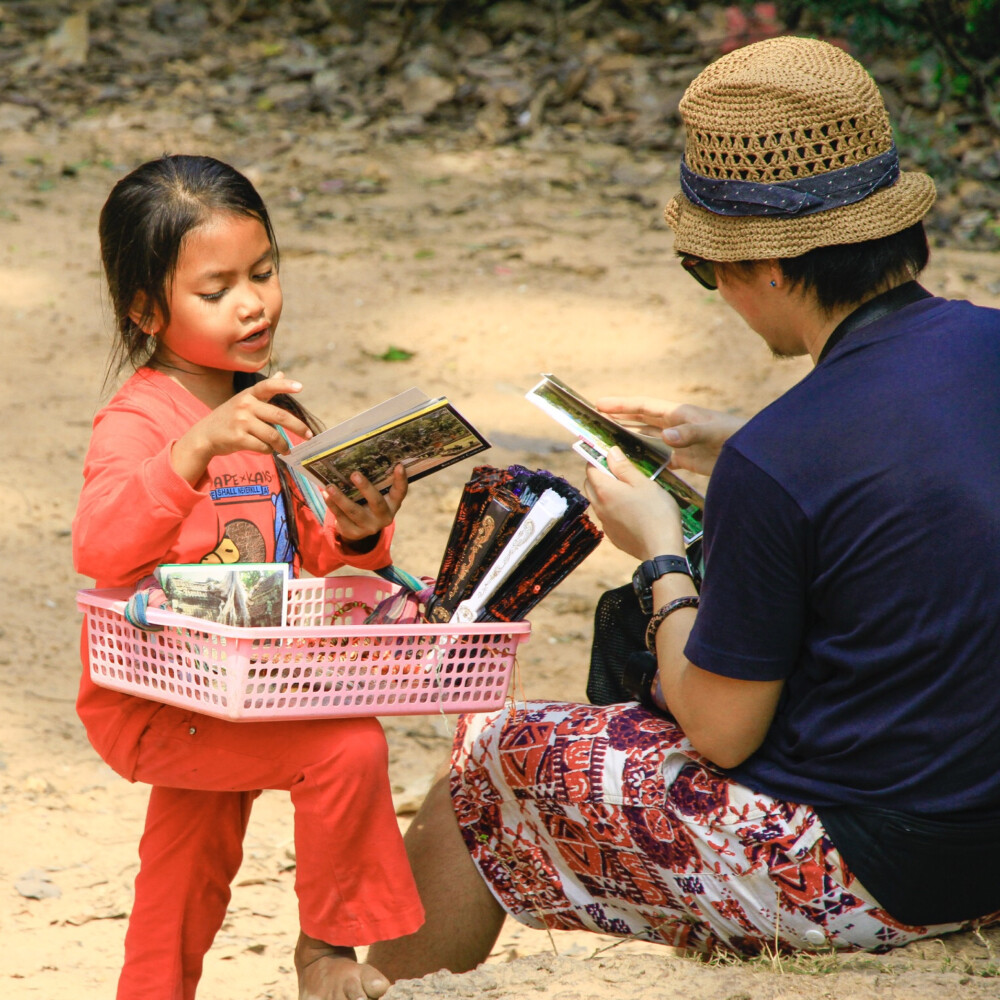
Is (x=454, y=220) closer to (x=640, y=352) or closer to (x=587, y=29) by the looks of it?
(x=640, y=352)

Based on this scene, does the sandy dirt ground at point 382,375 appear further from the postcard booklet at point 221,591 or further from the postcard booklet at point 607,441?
the postcard booklet at point 607,441

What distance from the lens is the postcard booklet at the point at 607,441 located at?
8.46ft

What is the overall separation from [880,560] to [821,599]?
13 centimetres

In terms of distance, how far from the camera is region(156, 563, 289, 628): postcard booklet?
2.23 m

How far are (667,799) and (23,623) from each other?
2787 millimetres

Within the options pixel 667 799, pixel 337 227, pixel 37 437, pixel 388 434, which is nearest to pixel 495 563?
pixel 388 434

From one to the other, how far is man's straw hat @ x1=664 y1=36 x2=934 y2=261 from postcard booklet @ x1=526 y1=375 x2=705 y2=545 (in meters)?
0.56

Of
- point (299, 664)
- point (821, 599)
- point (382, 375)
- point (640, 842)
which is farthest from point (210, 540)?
point (382, 375)

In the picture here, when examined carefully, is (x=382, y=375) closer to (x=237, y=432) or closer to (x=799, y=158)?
(x=237, y=432)

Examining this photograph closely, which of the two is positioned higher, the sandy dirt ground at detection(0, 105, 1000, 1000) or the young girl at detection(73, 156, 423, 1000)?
the young girl at detection(73, 156, 423, 1000)

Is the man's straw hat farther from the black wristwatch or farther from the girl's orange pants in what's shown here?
the girl's orange pants

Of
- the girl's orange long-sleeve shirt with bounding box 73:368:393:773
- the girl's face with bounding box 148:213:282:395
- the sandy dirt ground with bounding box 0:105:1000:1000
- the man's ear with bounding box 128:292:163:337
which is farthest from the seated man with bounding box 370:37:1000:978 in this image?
the man's ear with bounding box 128:292:163:337

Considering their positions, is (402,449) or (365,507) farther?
(365,507)

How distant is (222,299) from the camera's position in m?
2.55
